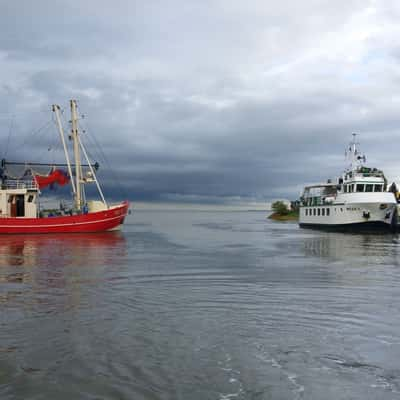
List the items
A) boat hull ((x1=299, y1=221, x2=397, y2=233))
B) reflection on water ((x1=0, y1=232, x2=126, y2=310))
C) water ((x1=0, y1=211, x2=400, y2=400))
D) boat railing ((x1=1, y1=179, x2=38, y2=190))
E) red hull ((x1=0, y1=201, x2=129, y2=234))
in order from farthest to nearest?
boat hull ((x1=299, y1=221, x2=397, y2=233))
boat railing ((x1=1, y1=179, x2=38, y2=190))
red hull ((x1=0, y1=201, x2=129, y2=234))
reflection on water ((x1=0, y1=232, x2=126, y2=310))
water ((x1=0, y1=211, x2=400, y2=400))

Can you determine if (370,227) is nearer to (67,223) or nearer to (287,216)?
(67,223)

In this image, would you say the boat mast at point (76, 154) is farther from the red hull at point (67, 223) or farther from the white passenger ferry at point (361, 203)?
the white passenger ferry at point (361, 203)

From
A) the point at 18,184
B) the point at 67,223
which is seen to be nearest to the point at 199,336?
the point at 67,223

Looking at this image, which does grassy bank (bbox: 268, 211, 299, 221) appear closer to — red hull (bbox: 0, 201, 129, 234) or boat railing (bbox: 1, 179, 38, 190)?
red hull (bbox: 0, 201, 129, 234)

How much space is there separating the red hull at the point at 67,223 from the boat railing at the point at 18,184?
15.4 ft

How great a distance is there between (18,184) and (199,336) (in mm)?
50450

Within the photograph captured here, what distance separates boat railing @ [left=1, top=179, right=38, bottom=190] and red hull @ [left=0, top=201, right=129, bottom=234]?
4687mm

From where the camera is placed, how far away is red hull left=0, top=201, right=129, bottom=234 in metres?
53.2

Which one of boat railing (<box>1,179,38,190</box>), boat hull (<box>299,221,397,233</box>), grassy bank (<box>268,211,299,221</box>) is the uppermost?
boat railing (<box>1,179,38,190</box>)

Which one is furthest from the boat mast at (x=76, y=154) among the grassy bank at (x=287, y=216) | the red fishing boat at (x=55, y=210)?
the grassy bank at (x=287, y=216)

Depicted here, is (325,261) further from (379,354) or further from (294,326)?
(379,354)

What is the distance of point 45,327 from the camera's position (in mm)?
11531

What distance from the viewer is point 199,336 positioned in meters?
10.9

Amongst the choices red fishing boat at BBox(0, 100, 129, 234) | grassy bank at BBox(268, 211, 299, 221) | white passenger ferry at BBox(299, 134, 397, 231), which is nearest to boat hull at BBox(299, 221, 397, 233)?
white passenger ferry at BBox(299, 134, 397, 231)
